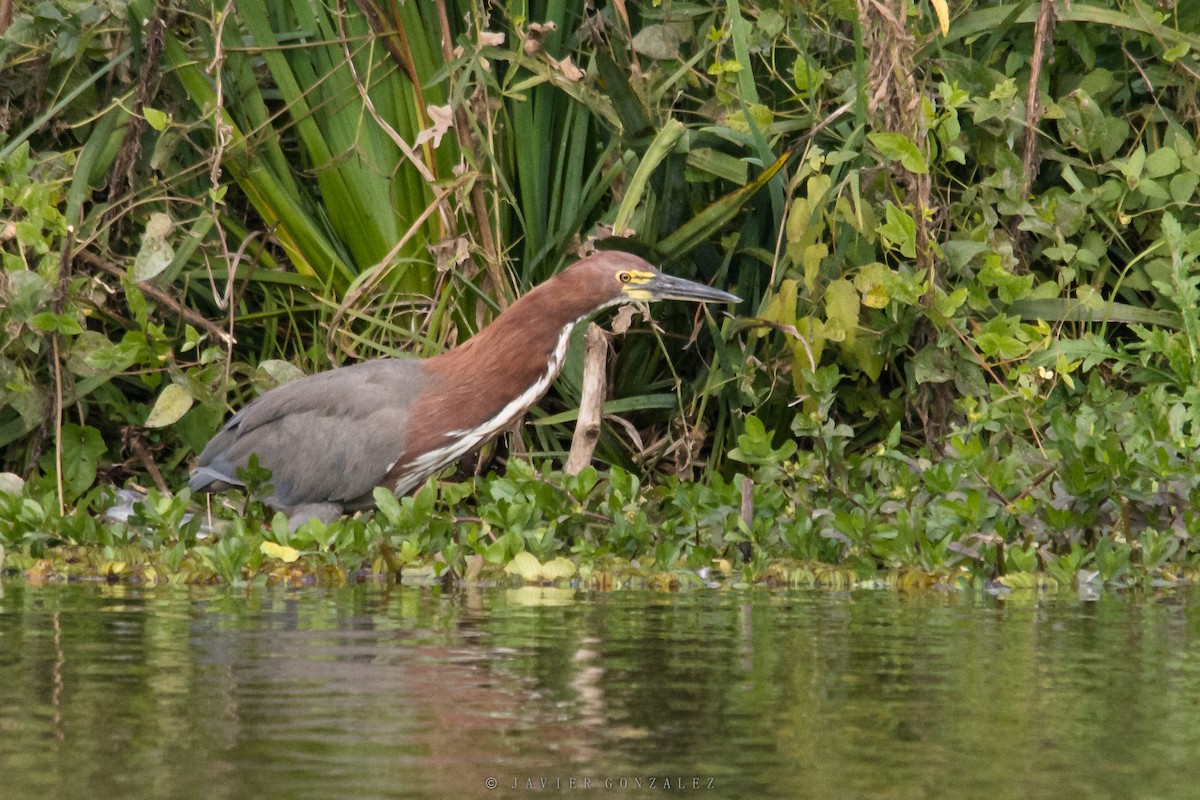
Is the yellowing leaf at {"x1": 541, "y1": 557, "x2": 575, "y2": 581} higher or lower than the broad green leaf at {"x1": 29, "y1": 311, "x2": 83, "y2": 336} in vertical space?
lower

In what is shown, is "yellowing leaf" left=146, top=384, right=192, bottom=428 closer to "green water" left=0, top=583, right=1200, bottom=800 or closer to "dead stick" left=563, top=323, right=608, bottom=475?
"dead stick" left=563, top=323, right=608, bottom=475

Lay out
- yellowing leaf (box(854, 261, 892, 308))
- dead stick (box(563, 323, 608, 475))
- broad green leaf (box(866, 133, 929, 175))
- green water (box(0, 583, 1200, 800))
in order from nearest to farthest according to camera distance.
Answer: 1. green water (box(0, 583, 1200, 800))
2. broad green leaf (box(866, 133, 929, 175))
3. yellowing leaf (box(854, 261, 892, 308))
4. dead stick (box(563, 323, 608, 475))

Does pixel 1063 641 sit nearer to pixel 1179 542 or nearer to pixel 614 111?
pixel 1179 542

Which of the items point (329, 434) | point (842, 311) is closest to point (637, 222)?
point (842, 311)

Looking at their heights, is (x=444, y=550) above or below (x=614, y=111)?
below

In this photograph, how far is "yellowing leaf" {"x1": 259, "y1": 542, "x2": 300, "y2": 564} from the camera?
17.6ft

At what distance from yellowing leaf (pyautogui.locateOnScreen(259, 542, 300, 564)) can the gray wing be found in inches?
34.7

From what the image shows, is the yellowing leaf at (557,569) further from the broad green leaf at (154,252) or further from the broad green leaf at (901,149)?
the broad green leaf at (154,252)

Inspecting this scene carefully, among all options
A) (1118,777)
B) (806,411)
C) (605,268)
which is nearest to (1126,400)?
(806,411)

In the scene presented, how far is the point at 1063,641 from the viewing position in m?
4.03

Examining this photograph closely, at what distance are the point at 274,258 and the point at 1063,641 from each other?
426 centimetres

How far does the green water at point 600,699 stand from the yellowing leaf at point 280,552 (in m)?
0.61

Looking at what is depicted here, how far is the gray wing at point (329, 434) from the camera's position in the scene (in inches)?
247

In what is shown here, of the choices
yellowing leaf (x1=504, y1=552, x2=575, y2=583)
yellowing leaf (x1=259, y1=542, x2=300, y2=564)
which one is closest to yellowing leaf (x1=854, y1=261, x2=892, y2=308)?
yellowing leaf (x1=504, y1=552, x2=575, y2=583)
